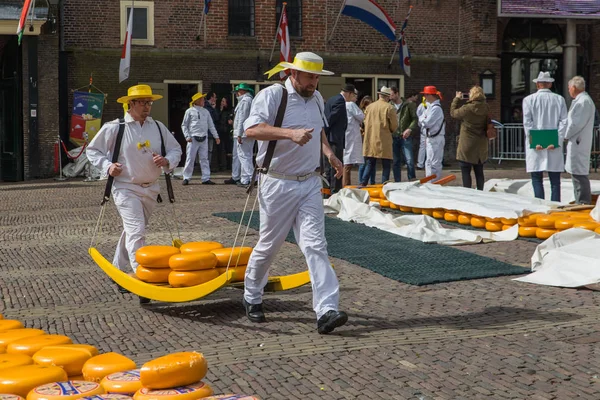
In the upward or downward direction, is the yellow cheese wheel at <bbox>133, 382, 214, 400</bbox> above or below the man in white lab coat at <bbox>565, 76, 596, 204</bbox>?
below

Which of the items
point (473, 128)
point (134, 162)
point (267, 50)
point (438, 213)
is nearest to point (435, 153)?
point (473, 128)

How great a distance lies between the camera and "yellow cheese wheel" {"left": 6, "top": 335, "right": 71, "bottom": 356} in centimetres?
484

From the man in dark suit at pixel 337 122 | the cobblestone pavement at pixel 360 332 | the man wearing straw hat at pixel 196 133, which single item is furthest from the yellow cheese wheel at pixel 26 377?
the man wearing straw hat at pixel 196 133

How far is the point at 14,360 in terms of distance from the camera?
4.57 metres

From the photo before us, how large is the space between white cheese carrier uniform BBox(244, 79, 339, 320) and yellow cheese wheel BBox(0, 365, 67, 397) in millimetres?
2879

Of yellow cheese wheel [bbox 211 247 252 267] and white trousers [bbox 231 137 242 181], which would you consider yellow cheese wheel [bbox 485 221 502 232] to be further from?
white trousers [bbox 231 137 242 181]

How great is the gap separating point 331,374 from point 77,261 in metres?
5.36

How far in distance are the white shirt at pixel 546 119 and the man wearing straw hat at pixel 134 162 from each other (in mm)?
6892

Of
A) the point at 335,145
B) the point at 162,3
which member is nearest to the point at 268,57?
the point at 162,3

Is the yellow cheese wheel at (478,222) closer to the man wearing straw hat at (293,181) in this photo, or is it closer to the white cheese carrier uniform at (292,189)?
the man wearing straw hat at (293,181)

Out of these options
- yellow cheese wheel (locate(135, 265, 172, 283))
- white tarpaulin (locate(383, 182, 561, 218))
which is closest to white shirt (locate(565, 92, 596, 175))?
white tarpaulin (locate(383, 182, 561, 218))

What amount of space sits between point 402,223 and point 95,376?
829cm

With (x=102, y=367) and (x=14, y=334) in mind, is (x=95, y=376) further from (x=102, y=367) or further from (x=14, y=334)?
(x=14, y=334)

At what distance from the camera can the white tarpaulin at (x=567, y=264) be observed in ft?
27.9
